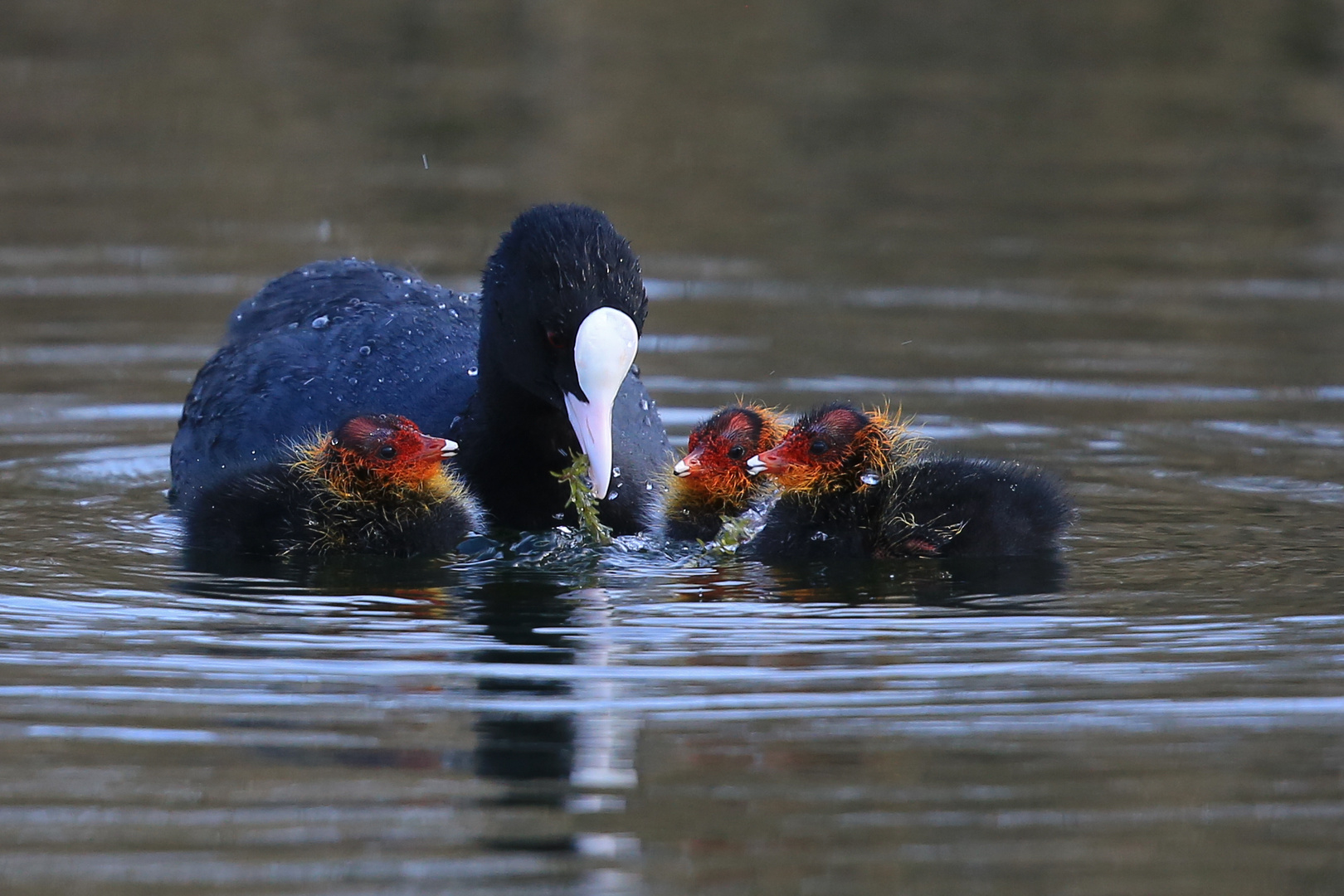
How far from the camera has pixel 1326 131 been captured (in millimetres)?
14000

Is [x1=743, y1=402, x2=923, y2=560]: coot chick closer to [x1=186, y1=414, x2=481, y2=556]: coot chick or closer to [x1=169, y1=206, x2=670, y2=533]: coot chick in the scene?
[x1=169, y1=206, x2=670, y2=533]: coot chick

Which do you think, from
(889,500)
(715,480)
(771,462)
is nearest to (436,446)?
(715,480)

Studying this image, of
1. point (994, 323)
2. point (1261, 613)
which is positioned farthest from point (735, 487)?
point (994, 323)

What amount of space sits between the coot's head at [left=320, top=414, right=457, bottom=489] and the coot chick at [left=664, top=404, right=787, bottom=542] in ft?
2.17

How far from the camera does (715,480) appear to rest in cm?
606

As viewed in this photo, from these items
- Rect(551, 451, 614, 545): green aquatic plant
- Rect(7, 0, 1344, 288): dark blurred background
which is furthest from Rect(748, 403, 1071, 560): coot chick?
Rect(7, 0, 1344, 288): dark blurred background

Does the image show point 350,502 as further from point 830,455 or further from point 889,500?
point 889,500

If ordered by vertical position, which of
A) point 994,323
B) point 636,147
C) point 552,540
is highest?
point 636,147

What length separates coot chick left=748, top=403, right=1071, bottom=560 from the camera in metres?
5.84

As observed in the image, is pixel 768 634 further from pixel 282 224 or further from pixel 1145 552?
pixel 282 224

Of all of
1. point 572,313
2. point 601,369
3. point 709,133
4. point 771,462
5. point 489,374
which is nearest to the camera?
point 601,369

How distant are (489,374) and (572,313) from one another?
1.94 ft

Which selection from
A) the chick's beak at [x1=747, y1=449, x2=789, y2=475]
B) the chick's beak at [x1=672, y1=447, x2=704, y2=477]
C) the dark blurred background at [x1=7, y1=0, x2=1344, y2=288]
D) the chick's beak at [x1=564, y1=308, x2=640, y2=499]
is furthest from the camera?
the dark blurred background at [x1=7, y1=0, x2=1344, y2=288]

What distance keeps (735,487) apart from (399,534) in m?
0.94
